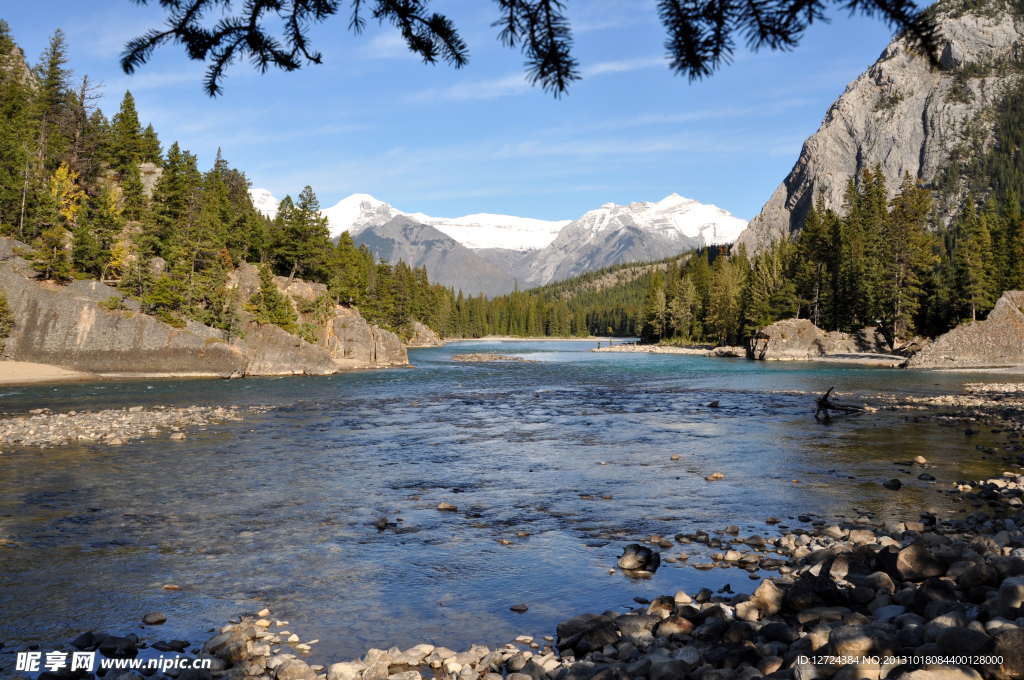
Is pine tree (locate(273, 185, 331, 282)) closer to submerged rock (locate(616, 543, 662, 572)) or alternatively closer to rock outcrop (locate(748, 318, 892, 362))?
rock outcrop (locate(748, 318, 892, 362))

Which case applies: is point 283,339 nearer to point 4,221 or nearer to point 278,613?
point 4,221

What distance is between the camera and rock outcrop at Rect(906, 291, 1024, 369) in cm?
6362

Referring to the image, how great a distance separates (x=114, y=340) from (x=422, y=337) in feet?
301

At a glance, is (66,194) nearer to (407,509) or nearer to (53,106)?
(53,106)

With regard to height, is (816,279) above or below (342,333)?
above

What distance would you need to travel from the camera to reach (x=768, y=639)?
7199 mm

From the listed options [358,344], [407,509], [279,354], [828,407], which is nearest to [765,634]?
[407,509]

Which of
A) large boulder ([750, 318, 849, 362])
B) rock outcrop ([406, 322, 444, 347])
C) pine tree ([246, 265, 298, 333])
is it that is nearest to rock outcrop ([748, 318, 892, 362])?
large boulder ([750, 318, 849, 362])

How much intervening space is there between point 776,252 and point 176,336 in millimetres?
108016

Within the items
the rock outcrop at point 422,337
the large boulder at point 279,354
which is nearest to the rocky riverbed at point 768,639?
the large boulder at point 279,354

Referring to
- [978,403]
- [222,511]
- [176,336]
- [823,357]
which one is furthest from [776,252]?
[222,511]

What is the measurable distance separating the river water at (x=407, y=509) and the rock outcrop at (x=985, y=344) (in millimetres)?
41996

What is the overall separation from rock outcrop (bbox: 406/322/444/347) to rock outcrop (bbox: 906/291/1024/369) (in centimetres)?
9765

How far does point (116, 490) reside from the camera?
1631 cm
